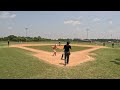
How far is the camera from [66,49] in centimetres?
2033
